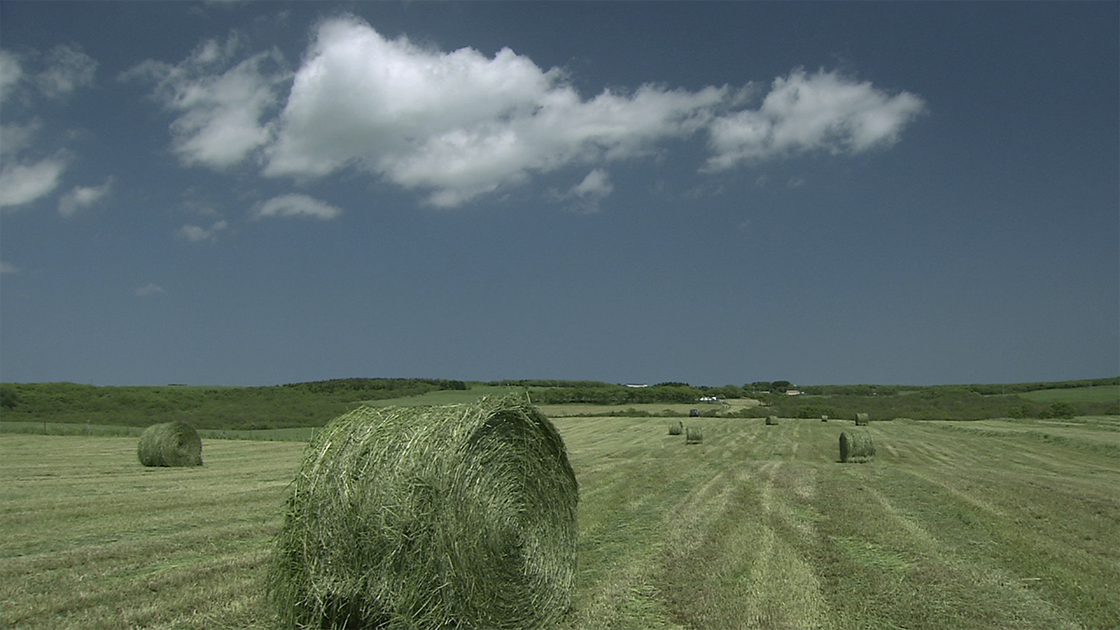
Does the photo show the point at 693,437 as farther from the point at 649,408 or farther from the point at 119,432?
the point at 649,408

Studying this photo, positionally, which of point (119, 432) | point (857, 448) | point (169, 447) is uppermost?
point (169, 447)

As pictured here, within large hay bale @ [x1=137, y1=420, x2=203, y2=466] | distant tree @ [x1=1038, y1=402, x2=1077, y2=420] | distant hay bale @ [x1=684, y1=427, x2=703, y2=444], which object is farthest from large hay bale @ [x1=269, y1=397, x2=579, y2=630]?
distant tree @ [x1=1038, y1=402, x2=1077, y2=420]

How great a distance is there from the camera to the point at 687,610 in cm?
655

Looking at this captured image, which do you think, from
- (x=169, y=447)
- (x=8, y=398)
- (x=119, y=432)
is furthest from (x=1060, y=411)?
(x=8, y=398)

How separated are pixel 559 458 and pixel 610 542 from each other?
243 centimetres

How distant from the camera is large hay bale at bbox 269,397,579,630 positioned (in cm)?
582

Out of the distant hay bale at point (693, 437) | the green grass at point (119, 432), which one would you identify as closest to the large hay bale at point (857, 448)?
the distant hay bale at point (693, 437)

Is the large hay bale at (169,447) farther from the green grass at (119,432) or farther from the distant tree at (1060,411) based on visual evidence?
the distant tree at (1060,411)

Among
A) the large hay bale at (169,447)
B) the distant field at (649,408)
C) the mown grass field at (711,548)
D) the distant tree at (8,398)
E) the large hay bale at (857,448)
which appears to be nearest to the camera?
the mown grass field at (711,548)

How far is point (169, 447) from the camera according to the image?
21.3m

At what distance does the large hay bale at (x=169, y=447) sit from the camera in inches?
837

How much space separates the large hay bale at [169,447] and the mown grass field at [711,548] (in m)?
1.03

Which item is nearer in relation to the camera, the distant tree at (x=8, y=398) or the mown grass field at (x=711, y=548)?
the mown grass field at (x=711, y=548)

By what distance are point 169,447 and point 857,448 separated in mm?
20614
